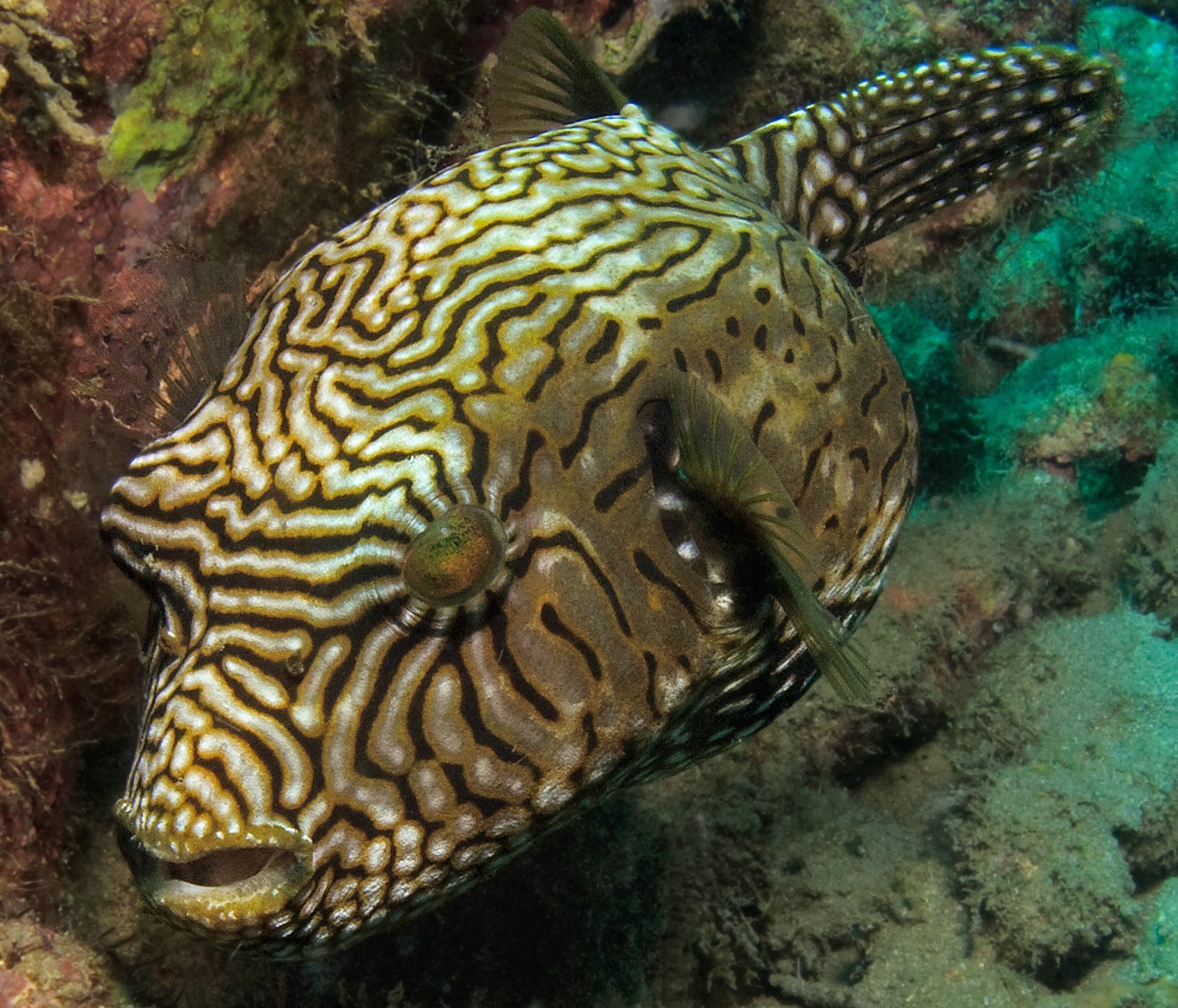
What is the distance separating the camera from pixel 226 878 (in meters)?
2.06

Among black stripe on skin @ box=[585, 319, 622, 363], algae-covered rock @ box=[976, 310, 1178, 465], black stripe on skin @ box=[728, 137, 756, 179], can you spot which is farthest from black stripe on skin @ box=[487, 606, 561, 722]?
algae-covered rock @ box=[976, 310, 1178, 465]

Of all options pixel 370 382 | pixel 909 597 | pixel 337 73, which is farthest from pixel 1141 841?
pixel 337 73

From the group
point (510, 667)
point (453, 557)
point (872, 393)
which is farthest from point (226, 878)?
point (872, 393)

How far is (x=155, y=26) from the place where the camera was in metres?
3.35

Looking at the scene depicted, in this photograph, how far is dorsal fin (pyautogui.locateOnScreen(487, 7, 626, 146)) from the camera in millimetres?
3355

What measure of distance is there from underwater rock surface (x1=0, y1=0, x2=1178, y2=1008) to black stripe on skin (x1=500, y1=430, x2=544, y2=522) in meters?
1.31

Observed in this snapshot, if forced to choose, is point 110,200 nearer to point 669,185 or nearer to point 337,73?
point 337,73

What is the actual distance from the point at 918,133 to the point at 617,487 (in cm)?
258

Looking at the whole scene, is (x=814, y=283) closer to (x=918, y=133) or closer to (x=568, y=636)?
(x=568, y=636)

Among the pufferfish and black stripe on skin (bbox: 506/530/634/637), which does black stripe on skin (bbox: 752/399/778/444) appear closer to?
the pufferfish

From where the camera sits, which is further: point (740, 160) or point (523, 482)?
point (740, 160)

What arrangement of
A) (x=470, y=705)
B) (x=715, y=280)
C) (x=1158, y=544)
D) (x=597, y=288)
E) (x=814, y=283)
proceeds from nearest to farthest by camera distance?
(x=470, y=705), (x=597, y=288), (x=715, y=280), (x=814, y=283), (x=1158, y=544)

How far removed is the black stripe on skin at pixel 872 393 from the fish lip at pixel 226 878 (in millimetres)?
1952

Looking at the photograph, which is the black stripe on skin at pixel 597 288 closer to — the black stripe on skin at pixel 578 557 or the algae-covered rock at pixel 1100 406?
the black stripe on skin at pixel 578 557
